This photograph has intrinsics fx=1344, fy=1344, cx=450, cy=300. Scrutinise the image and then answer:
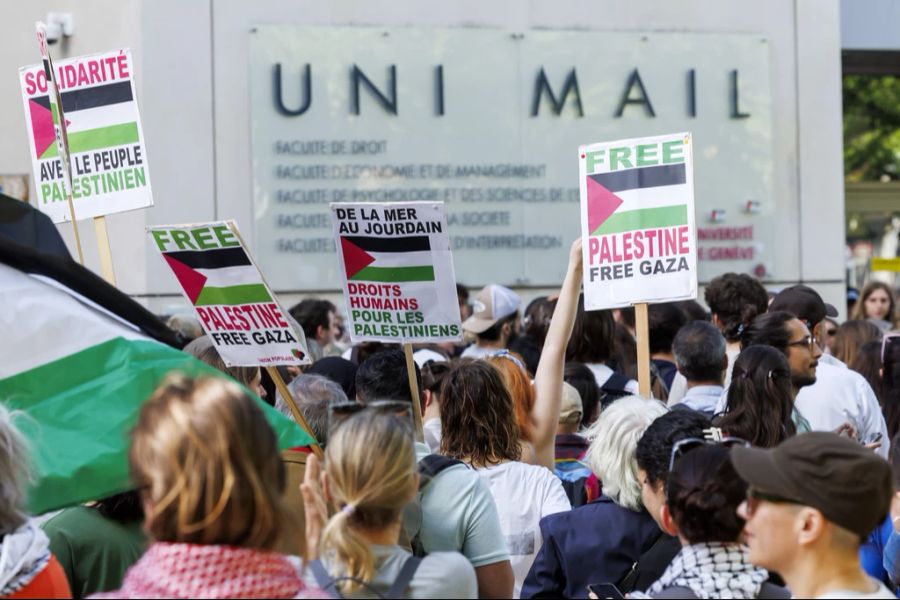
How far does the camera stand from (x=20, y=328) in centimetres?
378

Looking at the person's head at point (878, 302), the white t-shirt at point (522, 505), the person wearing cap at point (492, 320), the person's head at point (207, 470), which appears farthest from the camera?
the person's head at point (878, 302)

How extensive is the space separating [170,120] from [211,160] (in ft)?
1.60

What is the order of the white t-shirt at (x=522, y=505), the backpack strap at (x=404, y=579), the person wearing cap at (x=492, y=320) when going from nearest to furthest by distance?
the backpack strap at (x=404, y=579) < the white t-shirt at (x=522, y=505) < the person wearing cap at (x=492, y=320)

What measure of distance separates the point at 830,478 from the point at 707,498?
0.47 meters

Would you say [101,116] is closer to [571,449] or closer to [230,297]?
[230,297]

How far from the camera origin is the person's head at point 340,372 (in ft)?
22.0

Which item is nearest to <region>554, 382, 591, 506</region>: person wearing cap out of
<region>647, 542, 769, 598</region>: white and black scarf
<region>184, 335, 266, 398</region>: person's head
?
<region>184, 335, 266, 398</region>: person's head

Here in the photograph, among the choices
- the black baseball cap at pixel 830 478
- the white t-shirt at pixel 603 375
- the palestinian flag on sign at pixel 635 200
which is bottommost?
the white t-shirt at pixel 603 375

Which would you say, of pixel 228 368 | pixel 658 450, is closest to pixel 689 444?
pixel 658 450

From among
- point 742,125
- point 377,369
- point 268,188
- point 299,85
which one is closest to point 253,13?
point 299,85

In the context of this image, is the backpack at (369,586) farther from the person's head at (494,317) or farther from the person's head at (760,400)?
the person's head at (494,317)

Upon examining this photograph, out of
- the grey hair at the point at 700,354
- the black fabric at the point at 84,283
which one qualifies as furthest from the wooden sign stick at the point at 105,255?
the grey hair at the point at 700,354

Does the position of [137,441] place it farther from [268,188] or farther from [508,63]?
[508,63]

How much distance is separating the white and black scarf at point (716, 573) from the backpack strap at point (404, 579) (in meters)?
0.60
